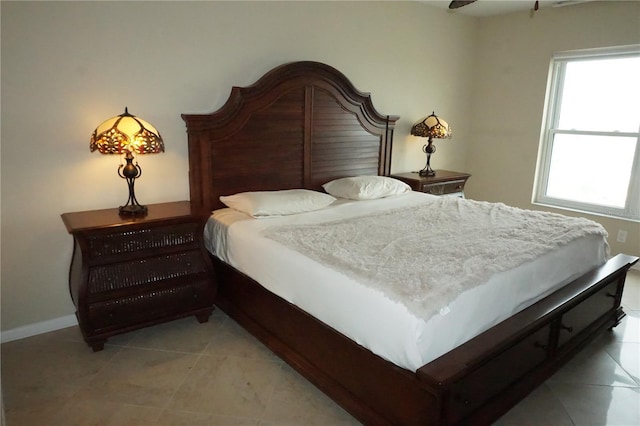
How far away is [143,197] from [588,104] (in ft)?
13.8

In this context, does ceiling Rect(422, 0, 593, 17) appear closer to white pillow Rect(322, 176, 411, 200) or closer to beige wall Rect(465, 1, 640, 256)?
beige wall Rect(465, 1, 640, 256)

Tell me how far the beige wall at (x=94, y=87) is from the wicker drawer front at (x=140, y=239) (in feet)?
1.45

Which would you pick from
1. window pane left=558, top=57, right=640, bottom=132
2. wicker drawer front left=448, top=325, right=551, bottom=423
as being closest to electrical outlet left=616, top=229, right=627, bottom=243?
window pane left=558, top=57, right=640, bottom=132

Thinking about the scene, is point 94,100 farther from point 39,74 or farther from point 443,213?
point 443,213

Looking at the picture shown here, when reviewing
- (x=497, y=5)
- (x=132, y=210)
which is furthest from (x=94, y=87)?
(x=497, y=5)

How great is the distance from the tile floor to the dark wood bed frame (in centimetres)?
12

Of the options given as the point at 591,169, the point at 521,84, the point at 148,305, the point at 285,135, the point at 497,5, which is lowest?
the point at 148,305

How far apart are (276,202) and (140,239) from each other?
88 centimetres

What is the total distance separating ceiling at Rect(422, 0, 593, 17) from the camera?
13.1 feet

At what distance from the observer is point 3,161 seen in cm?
238

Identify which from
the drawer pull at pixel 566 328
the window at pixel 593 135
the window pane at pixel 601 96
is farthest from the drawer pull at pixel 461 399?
the window pane at pixel 601 96

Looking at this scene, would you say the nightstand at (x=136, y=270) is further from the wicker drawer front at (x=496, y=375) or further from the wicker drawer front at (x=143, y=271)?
the wicker drawer front at (x=496, y=375)

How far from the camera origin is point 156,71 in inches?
109

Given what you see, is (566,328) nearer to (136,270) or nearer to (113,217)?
(136,270)
